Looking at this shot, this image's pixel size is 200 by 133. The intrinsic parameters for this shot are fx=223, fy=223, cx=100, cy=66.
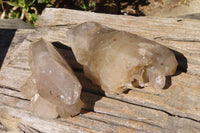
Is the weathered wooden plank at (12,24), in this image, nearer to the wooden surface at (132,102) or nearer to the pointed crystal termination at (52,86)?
the wooden surface at (132,102)

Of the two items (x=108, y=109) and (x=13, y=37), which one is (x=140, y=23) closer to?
(x=108, y=109)

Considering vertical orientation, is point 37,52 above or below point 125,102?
Result: above

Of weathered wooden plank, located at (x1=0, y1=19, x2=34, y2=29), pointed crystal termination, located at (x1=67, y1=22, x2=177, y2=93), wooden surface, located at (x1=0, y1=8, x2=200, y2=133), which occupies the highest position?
weathered wooden plank, located at (x1=0, y1=19, x2=34, y2=29)

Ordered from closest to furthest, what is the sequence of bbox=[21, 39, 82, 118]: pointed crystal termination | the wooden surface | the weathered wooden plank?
1. bbox=[21, 39, 82, 118]: pointed crystal termination
2. the wooden surface
3. the weathered wooden plank

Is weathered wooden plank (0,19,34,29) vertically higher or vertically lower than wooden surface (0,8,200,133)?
higher

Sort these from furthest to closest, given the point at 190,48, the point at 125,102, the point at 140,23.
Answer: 1. the point at 140,23
2. the point at 190,48
3. the point at 125,102

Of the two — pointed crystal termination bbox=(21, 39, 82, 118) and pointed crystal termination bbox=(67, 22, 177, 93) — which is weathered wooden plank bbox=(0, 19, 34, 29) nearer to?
pointed crystal termination bbox=(21, 39, 82, 118)

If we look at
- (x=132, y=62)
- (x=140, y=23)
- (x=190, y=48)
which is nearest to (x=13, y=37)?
(x=140, y=23)

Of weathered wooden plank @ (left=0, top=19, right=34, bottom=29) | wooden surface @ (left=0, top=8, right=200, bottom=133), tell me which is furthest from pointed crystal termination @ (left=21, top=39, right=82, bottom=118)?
weathered wooden plank @ (left=0, top=19, right=34, bottom=29)
